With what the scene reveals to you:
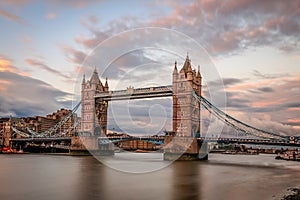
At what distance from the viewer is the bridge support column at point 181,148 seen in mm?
41031

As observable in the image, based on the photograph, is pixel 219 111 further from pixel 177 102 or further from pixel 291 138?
pixel 291 138

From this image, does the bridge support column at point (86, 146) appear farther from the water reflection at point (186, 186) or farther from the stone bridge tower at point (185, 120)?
the water reflection at point (186, 186)

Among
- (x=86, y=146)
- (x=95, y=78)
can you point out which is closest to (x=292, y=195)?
(x=86, y=146)

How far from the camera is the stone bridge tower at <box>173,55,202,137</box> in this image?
44625 mm

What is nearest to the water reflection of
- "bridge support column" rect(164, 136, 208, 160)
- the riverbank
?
the riverbank

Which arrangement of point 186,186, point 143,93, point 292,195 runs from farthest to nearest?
1. point 143,93
2. point 186,186
3. point 292,195

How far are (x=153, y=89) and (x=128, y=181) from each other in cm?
2523

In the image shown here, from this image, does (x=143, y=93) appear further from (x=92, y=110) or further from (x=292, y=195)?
(x=292, y=195)

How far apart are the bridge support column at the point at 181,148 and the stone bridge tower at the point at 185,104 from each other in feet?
8.16

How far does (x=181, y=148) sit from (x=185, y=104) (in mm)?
6788

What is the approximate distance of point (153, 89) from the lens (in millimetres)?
47344

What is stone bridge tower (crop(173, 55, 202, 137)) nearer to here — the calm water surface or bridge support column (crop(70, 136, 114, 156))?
bridge support column (crop(70, 136, 114, 156))

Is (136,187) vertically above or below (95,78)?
below

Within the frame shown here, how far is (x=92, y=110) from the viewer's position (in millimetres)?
57406
